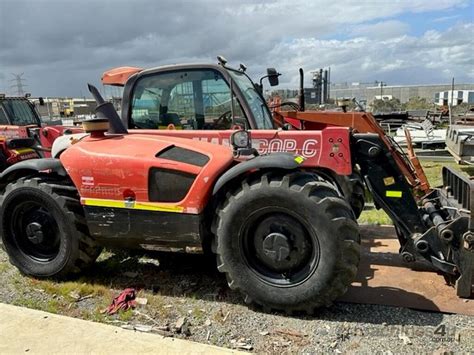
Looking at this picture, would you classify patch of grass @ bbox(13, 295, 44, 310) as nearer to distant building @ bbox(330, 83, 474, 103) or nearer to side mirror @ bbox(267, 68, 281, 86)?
side mirror @ bbox(267, 68, 281, 86)

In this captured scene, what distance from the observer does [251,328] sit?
11.6 ft

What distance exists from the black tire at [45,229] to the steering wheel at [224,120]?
5.25 ft

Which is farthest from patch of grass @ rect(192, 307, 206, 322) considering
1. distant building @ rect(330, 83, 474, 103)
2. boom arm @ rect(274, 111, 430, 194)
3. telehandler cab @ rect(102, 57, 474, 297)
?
distant building @ rect(330, 83, 474, 103)

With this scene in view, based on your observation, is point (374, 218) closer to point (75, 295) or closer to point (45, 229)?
point (75, 295)

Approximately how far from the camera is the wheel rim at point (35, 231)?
14.7ft

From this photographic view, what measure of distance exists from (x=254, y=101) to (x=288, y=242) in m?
2.02

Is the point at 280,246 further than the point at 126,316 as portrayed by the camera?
No

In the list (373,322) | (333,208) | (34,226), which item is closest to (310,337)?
(373,322)

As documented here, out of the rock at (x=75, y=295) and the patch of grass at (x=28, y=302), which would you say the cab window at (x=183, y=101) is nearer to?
the rock at (x=75, y=295)

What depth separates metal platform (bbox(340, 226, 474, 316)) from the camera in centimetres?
379

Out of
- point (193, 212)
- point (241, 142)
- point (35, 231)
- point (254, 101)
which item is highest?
point (254, 101)

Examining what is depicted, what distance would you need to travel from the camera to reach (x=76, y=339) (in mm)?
3371

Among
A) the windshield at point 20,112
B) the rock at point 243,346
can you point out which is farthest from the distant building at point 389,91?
the rock at point 243,346

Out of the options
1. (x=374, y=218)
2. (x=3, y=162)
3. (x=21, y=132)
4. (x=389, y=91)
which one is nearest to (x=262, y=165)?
(x=374, y=218)
